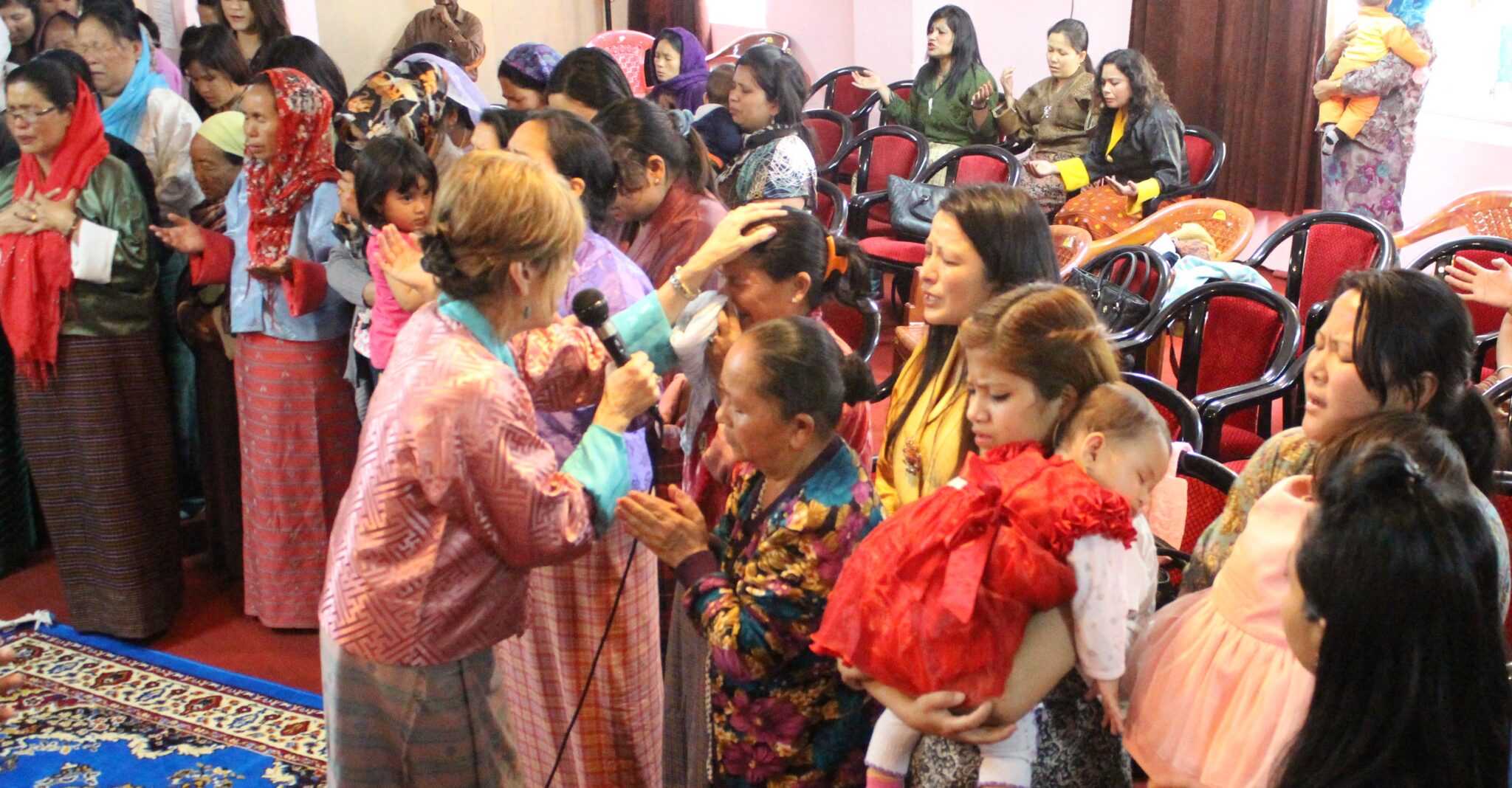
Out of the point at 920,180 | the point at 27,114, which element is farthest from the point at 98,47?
the point at 920,180

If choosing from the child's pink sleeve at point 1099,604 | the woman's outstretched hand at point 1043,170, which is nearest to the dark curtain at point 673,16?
the woman's outstretched hand at point 1043,170

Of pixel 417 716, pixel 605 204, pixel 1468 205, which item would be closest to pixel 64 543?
pixel 605 204

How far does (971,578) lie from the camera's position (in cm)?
137

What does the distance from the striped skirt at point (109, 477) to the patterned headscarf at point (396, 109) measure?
0.83 m

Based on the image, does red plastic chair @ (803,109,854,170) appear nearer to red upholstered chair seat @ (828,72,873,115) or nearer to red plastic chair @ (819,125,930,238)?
red plastic chair @ (819,125,930,238)

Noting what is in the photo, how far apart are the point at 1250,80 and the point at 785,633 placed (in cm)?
674

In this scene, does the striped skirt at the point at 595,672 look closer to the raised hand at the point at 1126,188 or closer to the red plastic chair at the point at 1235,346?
the red plastic chair at the point at 1235,346

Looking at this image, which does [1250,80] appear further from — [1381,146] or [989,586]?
[989,586]

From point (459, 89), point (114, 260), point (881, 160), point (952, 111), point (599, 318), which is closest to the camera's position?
point (599, 318)

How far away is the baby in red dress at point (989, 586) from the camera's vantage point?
1.37 m

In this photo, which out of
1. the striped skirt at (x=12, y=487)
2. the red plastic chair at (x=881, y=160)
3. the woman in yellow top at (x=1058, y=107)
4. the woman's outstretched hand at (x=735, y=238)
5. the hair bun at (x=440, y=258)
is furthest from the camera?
the woman in yellow top at (x=1058, y=107)

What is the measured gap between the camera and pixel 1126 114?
19.4ft

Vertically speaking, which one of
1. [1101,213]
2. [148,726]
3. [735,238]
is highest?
[735,238]

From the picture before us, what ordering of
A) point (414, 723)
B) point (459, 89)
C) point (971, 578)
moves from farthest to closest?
point (459, 89) < point (414, 723) < point (971, 578)
